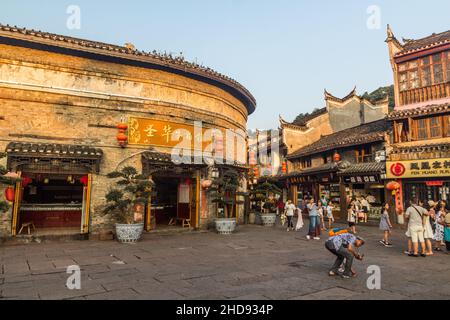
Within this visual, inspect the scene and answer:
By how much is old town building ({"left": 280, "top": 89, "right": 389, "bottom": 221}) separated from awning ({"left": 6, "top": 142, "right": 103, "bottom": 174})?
14.3 meters

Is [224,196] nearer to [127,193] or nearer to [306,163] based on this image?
[127,193]

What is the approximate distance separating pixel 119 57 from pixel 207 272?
872cm

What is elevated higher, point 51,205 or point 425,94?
point 425,94

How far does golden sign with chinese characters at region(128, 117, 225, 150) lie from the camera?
39.1 ft

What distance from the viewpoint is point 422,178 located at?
608 inches

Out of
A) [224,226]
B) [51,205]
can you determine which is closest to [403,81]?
[224,226]

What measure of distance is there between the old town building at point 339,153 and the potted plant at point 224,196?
26.6 ft

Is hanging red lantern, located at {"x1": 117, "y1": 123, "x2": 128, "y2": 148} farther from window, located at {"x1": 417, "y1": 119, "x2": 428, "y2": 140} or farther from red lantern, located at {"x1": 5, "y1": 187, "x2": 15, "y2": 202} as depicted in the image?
window, located at {"x1": 417, "y1": 119, "x2": 428, "y2": 140}

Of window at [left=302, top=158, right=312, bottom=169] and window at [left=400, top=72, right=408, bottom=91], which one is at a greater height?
window at [left=400, top=72, right=408, bottom=91]

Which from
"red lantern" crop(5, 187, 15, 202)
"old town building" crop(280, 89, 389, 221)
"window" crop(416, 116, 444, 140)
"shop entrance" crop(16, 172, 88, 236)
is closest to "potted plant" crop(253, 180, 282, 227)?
"old town building" crop(280, 89, 389, 221)

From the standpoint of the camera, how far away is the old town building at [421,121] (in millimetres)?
15016

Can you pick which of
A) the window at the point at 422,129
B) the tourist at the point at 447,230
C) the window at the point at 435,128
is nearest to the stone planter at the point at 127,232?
the tourist at the point at 447,230

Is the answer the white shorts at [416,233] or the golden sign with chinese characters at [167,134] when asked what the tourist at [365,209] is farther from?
the golden sign with chinese characters at [167,134]

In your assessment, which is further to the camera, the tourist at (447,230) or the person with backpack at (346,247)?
the tourist at (447,230)
